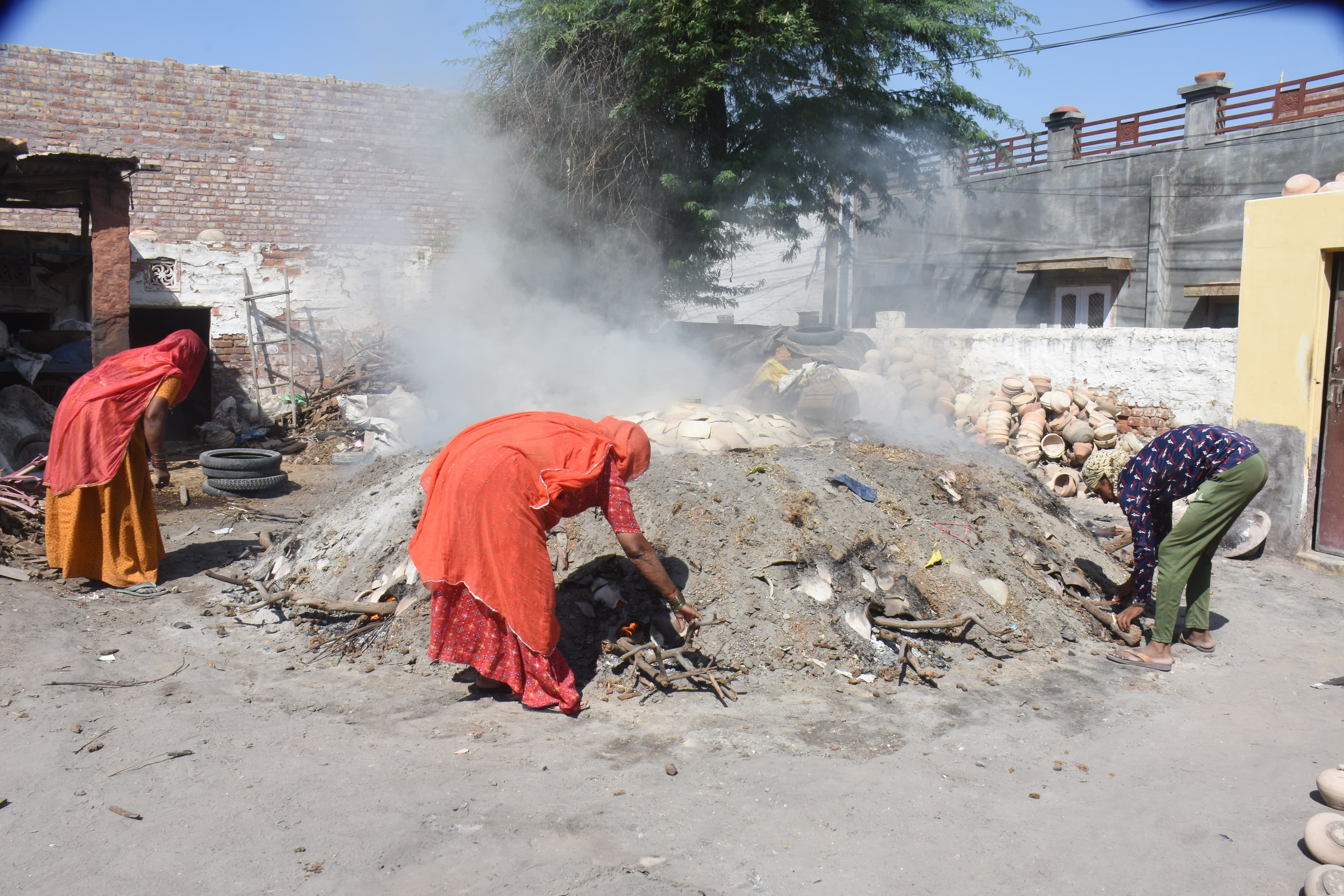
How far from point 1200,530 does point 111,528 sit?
5893 millimetres

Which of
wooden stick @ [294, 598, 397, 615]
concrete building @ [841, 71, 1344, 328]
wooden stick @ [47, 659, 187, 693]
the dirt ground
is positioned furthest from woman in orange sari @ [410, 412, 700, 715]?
concrete building @ [841, 71, 1344, 328]

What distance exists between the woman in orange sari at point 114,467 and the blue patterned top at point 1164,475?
5325 millimetres

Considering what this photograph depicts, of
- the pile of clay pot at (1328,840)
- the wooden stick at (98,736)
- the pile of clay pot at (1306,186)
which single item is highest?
the pile of clay pot at (1306,186)

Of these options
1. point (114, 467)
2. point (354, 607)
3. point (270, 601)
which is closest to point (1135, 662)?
point (354, 607)

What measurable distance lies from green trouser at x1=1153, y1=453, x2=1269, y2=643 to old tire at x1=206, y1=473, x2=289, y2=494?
24.7 ft

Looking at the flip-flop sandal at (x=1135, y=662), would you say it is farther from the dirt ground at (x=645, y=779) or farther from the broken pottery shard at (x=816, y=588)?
the broken pottery shard at (x=816, y=588)

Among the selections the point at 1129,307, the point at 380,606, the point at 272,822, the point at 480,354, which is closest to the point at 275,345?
the point at 480,354

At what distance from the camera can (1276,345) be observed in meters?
6.33

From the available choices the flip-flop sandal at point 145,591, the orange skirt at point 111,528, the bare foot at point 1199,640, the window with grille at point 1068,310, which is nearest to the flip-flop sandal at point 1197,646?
the bare foot at point 1199,640

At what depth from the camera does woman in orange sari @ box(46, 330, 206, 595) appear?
5.02 m

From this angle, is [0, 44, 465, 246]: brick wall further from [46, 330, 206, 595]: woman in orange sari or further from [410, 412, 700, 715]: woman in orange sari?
[410, 412, 700, 715]: woman in orange sari

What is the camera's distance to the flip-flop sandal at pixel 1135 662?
167 inches

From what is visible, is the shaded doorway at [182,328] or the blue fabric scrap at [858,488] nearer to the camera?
the blue fabric scrap at [858,488]

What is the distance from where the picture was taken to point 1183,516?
13.6ft
